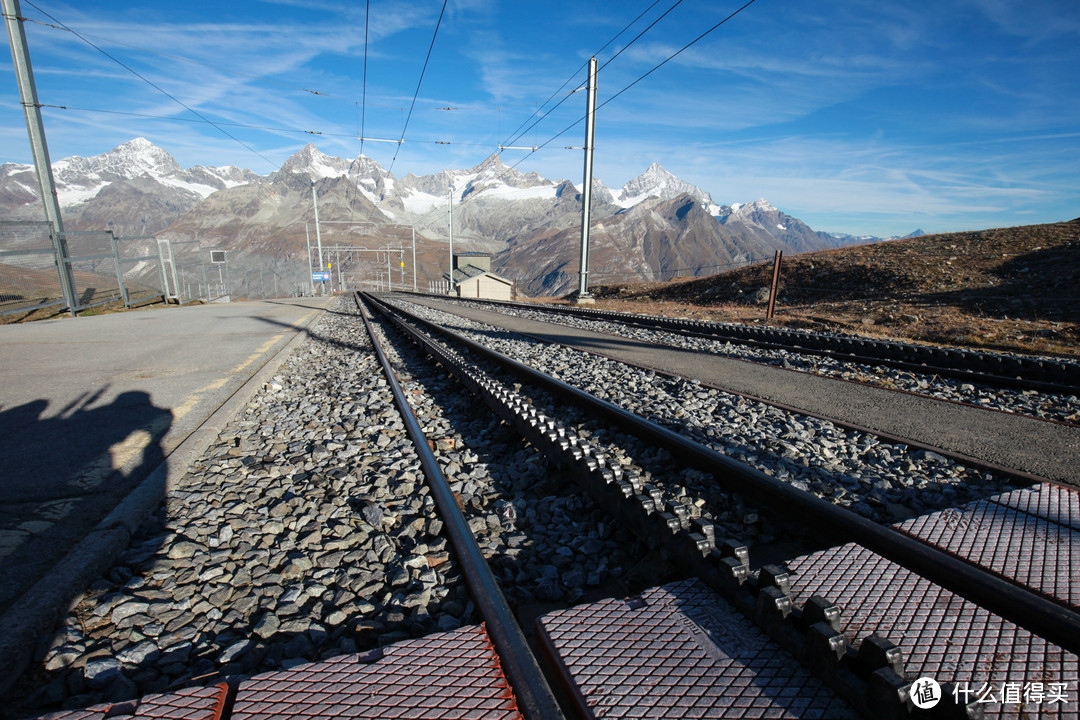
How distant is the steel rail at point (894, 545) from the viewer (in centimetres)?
157

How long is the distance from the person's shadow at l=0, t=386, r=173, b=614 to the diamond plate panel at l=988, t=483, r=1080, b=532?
474cm

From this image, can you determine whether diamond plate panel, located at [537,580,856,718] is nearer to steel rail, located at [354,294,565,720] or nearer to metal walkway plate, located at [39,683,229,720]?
steel rail, located at [354,294,565,720]

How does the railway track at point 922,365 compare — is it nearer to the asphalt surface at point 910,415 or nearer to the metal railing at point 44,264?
the asphalt surface at point 910,415

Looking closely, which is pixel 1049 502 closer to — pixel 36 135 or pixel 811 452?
pixel 811 452

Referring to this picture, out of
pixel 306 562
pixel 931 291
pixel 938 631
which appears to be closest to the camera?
pixel 938 631

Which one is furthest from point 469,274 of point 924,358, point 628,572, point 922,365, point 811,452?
point 628,572

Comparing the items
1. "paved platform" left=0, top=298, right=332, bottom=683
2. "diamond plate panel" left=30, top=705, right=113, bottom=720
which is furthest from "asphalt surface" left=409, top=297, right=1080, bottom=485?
"paved platform" left=0, top=298, right=332, bottom=683

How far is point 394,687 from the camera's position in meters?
1.55

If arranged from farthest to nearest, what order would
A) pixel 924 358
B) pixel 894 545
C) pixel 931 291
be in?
pixel 931 291 < pixel 924 358 < pixel 894 545

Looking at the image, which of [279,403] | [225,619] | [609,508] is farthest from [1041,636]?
[279,403]

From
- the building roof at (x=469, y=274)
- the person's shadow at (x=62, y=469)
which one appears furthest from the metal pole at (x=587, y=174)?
the building roof at (x=469, y=274)

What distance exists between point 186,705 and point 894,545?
2540mm

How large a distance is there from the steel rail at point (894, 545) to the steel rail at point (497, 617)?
1.46 metres

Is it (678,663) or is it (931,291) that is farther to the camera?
(931,291)
